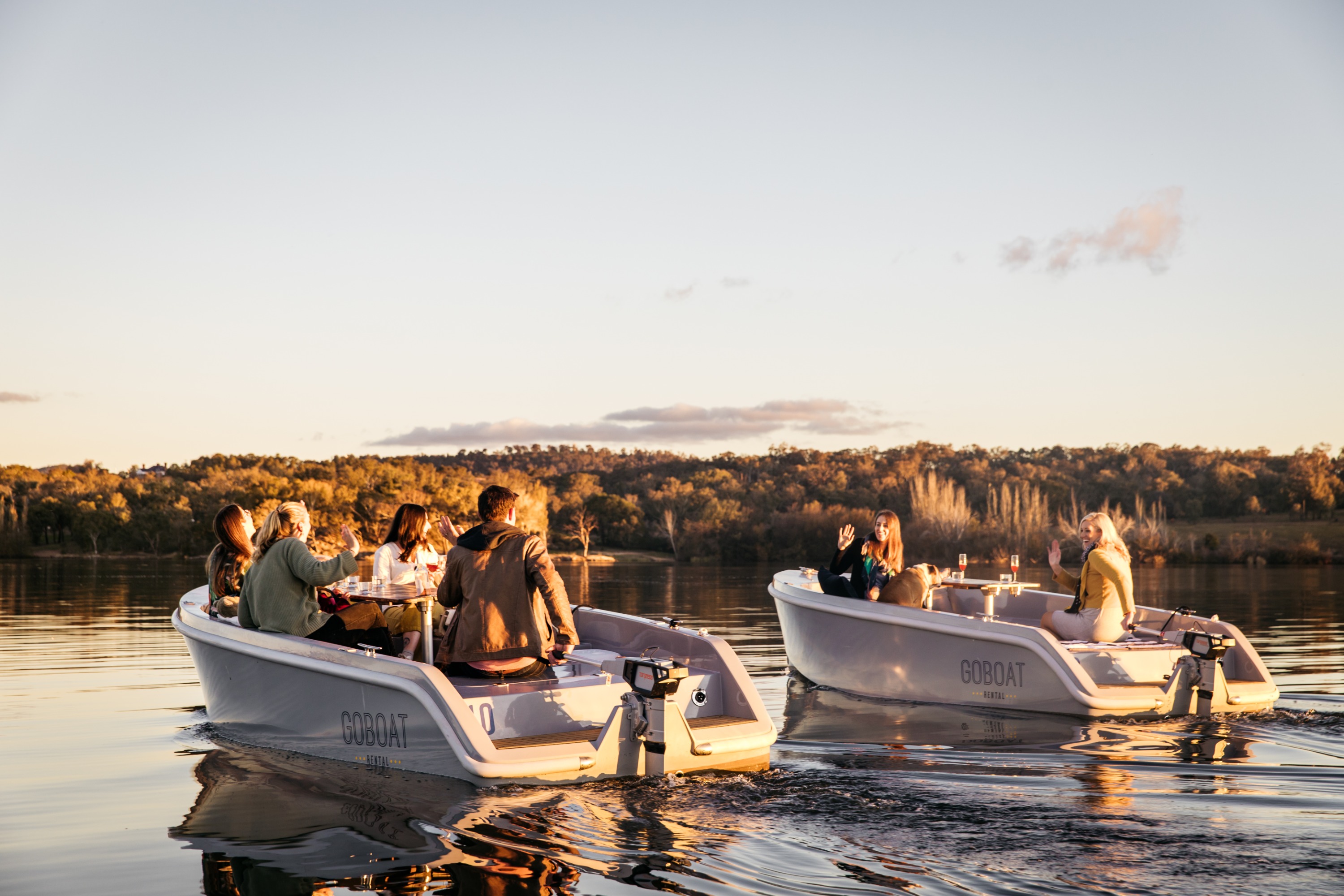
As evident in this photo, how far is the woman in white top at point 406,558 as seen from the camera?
6875mm

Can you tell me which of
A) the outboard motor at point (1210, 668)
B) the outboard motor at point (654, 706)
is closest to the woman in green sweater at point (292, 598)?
the outboard motor at point (654, 706)

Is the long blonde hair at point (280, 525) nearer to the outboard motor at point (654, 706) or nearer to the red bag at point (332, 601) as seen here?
the red bag at point (332, 601)

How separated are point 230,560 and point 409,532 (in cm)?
171

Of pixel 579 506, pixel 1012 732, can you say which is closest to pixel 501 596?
pixel 1012 732

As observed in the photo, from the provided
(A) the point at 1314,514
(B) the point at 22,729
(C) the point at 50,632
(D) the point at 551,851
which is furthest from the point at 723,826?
(A) the point at 1314,514

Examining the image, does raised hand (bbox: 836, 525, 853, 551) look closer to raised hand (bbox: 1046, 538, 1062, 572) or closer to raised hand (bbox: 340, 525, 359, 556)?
raised hand (bbox: 1046, 538, 1062, 572)

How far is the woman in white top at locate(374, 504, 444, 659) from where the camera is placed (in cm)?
688

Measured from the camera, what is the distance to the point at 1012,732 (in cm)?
805

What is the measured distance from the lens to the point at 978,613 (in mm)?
11422

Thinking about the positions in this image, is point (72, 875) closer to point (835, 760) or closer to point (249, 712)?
point (249, 712)

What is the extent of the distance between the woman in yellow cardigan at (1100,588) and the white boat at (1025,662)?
21 cm

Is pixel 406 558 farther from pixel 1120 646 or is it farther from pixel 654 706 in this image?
pixel 1120 646

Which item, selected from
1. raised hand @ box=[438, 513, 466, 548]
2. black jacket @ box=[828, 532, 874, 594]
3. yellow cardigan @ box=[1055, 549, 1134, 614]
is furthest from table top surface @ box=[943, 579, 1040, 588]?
raised hand @ box=[438, 513, 466, 548]

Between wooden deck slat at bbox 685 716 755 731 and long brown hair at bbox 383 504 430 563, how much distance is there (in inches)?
79.9
